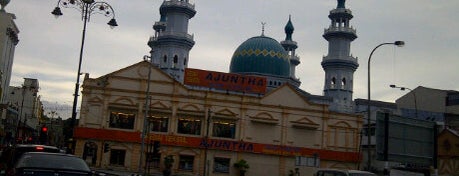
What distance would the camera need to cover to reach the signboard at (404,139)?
22.5m

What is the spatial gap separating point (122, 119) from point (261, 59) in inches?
1092

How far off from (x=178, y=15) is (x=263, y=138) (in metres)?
37.9

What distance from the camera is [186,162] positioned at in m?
51.9

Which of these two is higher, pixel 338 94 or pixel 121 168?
pixel 338 94

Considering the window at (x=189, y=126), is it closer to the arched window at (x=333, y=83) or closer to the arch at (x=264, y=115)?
the arch at (x=264, y=115)

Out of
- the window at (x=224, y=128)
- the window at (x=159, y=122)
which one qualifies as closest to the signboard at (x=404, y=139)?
Result: the window at (x=224, y=128)

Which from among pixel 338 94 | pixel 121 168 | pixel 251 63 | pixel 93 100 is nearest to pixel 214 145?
pixel 121 168

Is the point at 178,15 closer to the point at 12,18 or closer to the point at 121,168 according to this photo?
the point at 12,18

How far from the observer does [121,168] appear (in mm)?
49969

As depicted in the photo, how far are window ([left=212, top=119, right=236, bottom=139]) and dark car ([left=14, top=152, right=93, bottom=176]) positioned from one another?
39.2 m

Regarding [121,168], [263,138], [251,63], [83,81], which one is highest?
[251,63]

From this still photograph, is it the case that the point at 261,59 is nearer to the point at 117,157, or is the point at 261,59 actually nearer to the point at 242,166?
the point at 242,166

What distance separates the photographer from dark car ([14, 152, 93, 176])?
12.0m

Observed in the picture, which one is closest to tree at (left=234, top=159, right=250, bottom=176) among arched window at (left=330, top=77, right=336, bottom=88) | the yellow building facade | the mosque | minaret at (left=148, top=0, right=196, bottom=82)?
the mosque
